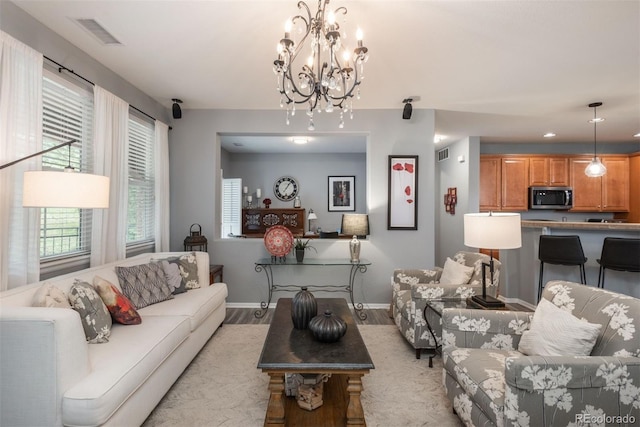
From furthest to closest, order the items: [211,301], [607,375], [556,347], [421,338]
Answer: [211,301]
[421,338]
[556,347]
[607,375]

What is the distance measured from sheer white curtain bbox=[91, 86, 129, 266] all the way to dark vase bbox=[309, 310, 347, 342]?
2.14 metres

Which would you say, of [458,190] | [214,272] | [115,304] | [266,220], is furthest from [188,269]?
[458,190]

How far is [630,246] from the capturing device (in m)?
3.18

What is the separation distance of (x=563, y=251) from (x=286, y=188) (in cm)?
504

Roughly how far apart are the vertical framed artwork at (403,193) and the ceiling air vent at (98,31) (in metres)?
3.17

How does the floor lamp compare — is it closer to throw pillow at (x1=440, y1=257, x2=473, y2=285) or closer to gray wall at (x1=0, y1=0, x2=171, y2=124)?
gray wall at (x1=0, y1=0, x2=171, y2=124)

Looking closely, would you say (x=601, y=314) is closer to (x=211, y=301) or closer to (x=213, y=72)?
(x=211, y=301)

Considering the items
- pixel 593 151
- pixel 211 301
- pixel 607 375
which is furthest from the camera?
pixel 593 151

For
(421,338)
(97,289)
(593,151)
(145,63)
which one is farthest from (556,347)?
(593,151)

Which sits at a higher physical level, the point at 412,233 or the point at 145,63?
the point at 145,63

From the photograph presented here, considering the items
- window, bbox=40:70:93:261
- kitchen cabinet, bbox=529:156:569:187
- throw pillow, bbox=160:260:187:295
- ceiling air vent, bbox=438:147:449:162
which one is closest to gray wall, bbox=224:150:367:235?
ceiling air vent, bbox=438:147:449:162

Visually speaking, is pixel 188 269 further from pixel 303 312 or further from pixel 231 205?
pixel 231 205

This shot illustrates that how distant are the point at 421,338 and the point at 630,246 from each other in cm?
245

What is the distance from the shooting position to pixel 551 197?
18.5 feet
